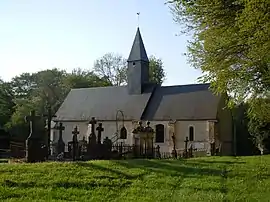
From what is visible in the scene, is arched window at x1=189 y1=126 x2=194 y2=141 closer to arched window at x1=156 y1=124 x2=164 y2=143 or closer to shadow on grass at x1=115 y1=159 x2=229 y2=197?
arched window at x1=156 y1=124 x2=164 y2=143

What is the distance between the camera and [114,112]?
1758 inches

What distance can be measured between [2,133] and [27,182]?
37.3 metres

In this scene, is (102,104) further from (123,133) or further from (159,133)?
(159,133)

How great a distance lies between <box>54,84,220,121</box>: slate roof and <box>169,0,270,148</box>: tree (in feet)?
75.6

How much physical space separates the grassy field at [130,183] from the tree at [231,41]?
3.49 meters

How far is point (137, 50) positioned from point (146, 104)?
21.0ft

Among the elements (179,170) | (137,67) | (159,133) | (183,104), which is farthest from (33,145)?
(137,67)

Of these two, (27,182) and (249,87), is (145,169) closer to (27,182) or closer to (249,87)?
(27,182)

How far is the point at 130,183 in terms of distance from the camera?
10.2 meters

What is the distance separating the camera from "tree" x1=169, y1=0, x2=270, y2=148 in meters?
10.9

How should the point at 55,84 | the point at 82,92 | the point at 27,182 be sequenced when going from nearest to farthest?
the point at 27,182
the point at 82,92
the point at 55,84

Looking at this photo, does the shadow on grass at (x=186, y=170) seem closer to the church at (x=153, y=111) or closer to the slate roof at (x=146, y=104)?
the church at (x=153, y=111)

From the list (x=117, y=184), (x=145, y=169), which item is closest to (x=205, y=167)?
(x=145, y=169)

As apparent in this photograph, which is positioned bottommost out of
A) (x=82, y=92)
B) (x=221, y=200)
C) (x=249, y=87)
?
(x=221, y=200)
